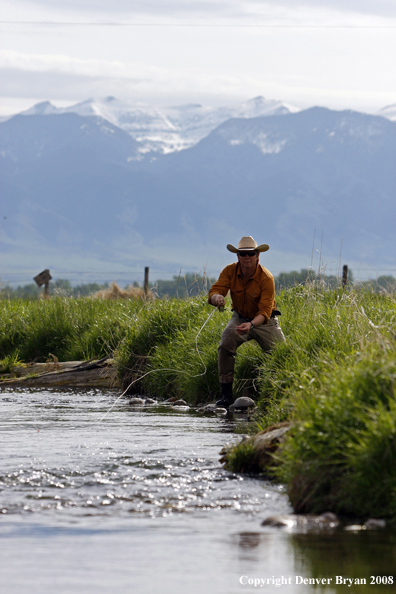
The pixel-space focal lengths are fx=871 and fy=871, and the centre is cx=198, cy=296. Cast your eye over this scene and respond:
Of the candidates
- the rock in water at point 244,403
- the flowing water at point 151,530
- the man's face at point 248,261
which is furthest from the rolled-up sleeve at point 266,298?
the flowing water at point 151,530

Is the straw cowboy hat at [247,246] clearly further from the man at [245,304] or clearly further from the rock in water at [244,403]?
the rock in water at [244,403]

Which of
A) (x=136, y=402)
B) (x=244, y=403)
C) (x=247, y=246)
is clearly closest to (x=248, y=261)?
(x=247, y=246)

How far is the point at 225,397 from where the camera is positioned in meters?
10.1

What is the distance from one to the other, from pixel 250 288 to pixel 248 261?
384 millimetres

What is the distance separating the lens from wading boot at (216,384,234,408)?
1006cm

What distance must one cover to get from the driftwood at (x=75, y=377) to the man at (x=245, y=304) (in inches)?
133

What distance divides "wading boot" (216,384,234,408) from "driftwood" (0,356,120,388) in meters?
3.14

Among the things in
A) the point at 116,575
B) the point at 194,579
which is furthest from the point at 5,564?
the point at 194,579

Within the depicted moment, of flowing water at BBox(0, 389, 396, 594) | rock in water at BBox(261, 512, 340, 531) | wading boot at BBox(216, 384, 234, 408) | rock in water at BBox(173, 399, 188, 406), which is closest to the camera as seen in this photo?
flowing water at BBox(0, 389, 396, 594)

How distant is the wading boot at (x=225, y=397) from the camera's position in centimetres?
1006

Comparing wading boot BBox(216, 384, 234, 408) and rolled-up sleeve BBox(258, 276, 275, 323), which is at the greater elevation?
rolled-up sleeve BBox(258, 276, 275, 323)

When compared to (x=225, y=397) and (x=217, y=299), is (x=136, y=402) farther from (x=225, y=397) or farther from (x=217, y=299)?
(x=217, y=299)

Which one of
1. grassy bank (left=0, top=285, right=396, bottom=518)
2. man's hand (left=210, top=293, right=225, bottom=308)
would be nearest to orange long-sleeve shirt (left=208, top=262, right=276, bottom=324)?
man's hand (left=210, top=293, right=225, bottom=308)

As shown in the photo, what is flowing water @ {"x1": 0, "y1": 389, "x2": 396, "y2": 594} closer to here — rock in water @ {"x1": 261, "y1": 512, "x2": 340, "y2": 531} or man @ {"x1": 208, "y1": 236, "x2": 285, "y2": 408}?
rock in water @ {"x1": 261, "y1": 512, "x2": 340, "y2": 531}
